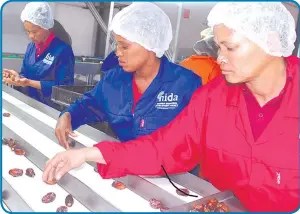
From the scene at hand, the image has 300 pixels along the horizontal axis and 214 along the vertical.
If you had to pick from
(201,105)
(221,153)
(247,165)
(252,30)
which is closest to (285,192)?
(247,165)

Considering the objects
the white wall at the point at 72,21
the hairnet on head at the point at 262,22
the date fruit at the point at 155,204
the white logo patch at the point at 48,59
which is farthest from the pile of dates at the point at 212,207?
the white wall at the point at 72,21

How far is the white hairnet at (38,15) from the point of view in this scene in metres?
2.69

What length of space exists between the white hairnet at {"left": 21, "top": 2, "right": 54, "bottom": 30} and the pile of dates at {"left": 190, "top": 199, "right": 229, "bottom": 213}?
84.2 inches

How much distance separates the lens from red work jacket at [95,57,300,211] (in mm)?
1180

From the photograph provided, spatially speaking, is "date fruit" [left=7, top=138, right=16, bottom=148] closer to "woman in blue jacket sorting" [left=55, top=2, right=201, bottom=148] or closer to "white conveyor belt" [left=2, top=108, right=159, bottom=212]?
"white conveyor belt" [left=2, top=108, right=159, bottom=212]

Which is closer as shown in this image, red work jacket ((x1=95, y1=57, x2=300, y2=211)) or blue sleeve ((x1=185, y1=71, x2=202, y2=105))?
red work jacket ((x1=95, y1=57, x2=300, y2=211))

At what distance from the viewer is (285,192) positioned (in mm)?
1163

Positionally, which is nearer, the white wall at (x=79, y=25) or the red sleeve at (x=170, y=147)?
the red sleeve at (x=170, y=147)

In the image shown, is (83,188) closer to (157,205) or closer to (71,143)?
(157,205)

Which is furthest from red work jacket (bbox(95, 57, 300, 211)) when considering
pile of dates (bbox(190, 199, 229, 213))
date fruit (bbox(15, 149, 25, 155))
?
date fruit (bbox(15, 149, 25, 155))

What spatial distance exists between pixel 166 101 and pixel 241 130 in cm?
53

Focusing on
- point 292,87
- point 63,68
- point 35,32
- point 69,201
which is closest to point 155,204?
point 69,201

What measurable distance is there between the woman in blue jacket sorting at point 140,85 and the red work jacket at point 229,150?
1.05 ft

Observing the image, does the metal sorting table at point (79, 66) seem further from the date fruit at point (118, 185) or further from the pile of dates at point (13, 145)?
the date fruit at point (118, 185)
